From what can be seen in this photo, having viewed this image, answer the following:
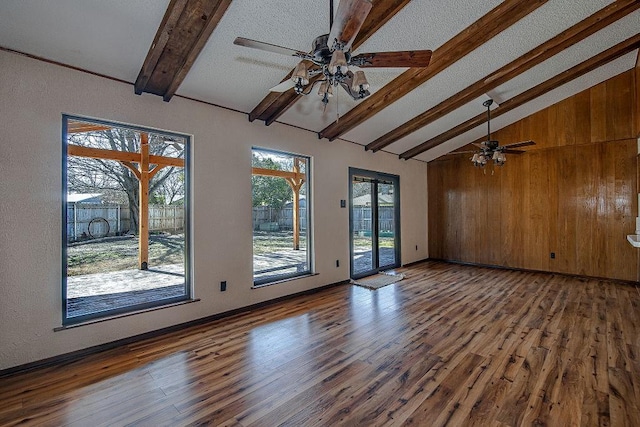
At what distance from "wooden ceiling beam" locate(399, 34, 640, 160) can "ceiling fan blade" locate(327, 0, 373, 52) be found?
4638mm

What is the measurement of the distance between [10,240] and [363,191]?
5110 millimetres

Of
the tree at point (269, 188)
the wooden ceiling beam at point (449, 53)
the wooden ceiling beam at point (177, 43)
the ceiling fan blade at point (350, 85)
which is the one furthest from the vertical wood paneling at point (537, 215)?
the wooden ceiling beam at point (177, 43)

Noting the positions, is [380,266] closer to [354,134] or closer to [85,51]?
[354,134]

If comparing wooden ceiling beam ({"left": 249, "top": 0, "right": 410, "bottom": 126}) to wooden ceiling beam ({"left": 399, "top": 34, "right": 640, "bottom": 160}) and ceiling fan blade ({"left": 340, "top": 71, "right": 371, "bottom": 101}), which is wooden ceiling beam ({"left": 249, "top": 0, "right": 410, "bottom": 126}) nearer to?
ceiling fan blade ({"left": 340, "top": 71, "right": 371, "bottom": 101})

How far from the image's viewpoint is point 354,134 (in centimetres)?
550

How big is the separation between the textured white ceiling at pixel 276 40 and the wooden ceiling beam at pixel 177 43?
95 millimetres

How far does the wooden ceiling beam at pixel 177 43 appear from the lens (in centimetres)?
229

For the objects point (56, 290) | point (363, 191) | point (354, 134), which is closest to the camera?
point (56, 290)

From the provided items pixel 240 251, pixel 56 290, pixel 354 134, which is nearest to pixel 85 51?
pixel 56 290

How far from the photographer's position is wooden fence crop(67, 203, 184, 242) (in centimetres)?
298

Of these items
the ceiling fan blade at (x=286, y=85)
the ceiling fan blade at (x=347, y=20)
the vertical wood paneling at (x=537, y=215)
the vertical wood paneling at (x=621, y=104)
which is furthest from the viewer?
the vertical wood paneling at (x=537, y=215)

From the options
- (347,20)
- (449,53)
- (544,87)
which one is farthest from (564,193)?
(347,20)

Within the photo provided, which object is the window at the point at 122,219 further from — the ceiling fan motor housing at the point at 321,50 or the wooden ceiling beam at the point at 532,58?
the wooden ceiling beam at the point at 532,58

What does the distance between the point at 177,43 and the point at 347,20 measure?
1684 millimetres
